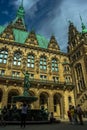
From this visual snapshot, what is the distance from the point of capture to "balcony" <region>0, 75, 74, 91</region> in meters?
34.8

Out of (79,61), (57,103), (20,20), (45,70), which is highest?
(20,20)

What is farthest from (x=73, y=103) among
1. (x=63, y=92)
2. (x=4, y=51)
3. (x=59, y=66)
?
(x=4, y=51)

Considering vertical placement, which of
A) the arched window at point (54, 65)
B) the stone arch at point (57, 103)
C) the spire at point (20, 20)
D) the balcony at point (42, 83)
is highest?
the spire at point (20, 20)

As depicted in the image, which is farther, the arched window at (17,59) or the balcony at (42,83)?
the arched window at (17,59)

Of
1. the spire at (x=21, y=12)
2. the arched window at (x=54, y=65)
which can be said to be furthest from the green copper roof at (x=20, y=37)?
the spire at (x=21, y=12)

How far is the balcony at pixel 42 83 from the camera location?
3484 cm

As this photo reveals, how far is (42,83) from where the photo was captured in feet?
125

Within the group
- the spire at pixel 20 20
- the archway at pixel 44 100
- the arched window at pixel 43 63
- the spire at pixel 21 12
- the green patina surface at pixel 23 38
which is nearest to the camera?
the archway at pixel 44 100

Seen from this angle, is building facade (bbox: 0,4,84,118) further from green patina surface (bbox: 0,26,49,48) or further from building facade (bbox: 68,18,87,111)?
green patina surface (bbox: 0,26,49,48)

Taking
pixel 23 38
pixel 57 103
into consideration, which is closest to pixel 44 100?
pixel 57 103

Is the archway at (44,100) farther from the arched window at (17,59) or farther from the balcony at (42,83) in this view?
the arched window at (17,59)

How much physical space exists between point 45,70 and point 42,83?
18.1ft

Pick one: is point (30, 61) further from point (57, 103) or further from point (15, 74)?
point (57, 103)

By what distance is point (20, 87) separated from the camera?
36156mm
